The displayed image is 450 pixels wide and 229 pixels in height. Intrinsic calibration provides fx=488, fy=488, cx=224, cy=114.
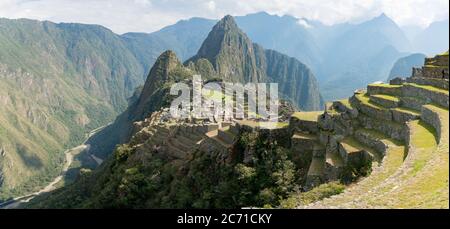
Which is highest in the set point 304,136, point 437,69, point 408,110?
point 437,69

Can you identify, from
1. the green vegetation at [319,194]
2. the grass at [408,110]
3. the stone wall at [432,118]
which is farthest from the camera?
the grass at [408,110]

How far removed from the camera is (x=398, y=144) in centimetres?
2488

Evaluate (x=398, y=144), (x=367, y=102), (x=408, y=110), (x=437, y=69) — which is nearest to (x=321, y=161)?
(x=367, y=102)

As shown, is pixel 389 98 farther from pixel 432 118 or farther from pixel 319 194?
pixel 319 194

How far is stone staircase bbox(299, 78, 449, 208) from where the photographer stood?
52.2 feet

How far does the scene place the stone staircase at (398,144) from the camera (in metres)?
15.9

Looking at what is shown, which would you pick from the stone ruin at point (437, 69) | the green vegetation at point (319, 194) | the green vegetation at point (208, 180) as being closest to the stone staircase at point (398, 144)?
the green vegetation at point (319, 194)

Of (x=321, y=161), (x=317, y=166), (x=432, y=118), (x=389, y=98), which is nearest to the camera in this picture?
(x=432, y=118)

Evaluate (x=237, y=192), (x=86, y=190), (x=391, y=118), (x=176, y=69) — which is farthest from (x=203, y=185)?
(x=176, y=69)

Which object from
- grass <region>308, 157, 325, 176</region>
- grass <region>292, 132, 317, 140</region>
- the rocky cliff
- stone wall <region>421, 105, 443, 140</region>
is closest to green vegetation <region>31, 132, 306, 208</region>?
the rocky cliff

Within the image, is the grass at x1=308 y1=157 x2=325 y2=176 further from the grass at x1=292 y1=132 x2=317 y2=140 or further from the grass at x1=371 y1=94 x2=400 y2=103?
the grass at x1=371 y1=94 x2=400 y2=103

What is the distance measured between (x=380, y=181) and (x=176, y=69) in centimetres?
16628

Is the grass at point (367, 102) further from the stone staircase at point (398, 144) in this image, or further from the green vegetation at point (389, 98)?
the green vegetation at point (389, 98)
